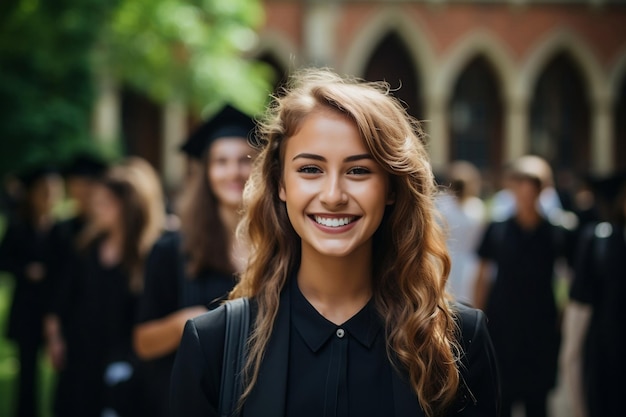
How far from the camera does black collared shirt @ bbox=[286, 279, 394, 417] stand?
2.08m

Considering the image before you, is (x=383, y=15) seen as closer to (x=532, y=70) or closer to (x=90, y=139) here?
(x=532, y=70)

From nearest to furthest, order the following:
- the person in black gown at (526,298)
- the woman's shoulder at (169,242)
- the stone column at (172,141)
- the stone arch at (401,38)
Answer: the woman's shoulder at (169,242) < the person in black gown at (526,298) < the stone column at (172,141) < the stone arch at (401,38)

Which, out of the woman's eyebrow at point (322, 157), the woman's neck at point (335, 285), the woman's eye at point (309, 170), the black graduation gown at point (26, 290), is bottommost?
the black graduation gown at point (26, 290)

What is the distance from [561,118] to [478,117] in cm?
255

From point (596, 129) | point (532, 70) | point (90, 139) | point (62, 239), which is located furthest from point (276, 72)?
point (62, 239)

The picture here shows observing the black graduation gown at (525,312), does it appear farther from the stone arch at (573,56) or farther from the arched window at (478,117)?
the arched window at (478,117)

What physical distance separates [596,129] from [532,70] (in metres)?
2.57

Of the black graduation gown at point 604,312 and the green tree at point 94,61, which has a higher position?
the green tree at point 94,61

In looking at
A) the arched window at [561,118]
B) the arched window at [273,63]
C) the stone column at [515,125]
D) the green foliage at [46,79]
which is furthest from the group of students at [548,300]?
the arched window at [561,118]

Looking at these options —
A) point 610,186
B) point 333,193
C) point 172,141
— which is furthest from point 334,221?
point 172,141

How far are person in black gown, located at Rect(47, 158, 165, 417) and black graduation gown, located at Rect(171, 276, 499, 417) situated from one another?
2858mm

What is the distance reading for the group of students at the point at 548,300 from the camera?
5312 mm

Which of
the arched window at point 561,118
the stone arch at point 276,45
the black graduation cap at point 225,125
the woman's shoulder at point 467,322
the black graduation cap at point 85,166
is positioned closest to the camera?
the woman's shoulder at point 467,322

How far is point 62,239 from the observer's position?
23.2 feet
